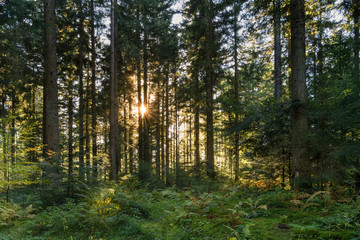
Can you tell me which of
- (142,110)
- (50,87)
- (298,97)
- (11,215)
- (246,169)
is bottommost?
(11,215)

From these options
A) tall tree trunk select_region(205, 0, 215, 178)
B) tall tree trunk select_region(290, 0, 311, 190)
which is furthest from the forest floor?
tall tree trunk select_region(205, 0, 215, 178)

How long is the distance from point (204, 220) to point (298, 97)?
15.6ft

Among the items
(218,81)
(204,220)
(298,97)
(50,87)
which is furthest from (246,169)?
(50,87)

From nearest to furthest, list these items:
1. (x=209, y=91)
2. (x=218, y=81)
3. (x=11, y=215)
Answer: (x=11, y=215) → (x=209, y=91) → (x=218, y=81)

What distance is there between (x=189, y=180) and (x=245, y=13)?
9.50 metres

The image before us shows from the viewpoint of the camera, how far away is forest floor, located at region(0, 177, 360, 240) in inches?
122

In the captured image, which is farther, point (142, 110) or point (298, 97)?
point (142, 110)

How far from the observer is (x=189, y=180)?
40.4ft

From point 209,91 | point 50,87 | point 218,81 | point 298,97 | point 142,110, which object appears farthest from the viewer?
point 142,110

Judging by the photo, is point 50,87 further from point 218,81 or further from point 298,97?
point 218,81

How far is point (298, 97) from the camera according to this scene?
614 centimetres

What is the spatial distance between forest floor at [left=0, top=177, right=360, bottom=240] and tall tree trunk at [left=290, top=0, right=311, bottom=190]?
3.17ft

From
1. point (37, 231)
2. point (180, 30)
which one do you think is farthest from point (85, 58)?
point (37, 231)

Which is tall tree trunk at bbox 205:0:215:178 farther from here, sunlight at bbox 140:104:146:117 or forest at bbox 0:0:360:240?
sunlight at bbox 140:104:146:117
